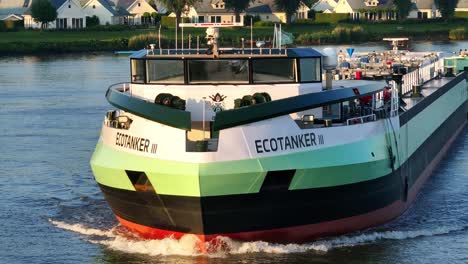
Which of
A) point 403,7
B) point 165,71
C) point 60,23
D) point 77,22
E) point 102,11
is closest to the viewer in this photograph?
point 165,71

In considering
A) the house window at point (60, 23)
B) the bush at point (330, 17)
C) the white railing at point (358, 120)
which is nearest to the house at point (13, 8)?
the house window at point (60, 23)

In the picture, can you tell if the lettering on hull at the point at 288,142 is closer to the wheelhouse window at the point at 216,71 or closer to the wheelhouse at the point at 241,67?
the wheelhouse at the point at 241,67

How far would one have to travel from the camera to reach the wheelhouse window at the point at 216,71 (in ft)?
87.2

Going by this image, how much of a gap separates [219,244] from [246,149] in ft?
6.96

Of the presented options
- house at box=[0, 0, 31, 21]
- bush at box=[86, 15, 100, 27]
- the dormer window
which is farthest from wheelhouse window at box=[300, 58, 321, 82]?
the dormer window

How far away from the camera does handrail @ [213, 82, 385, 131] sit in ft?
77.8

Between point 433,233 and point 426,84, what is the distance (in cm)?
1871

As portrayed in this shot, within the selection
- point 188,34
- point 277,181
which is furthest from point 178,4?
point 277,181

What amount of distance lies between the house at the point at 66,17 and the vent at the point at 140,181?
114988mm

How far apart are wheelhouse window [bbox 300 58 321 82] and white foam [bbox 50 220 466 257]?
3.55 meters

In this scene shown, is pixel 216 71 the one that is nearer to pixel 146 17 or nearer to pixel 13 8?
pixel 13 8

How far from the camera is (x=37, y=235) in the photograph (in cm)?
2822

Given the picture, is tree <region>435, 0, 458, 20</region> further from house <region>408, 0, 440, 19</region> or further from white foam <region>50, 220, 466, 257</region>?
white foam <region>50, 220, 466, 257</region>

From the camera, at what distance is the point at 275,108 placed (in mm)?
24094
